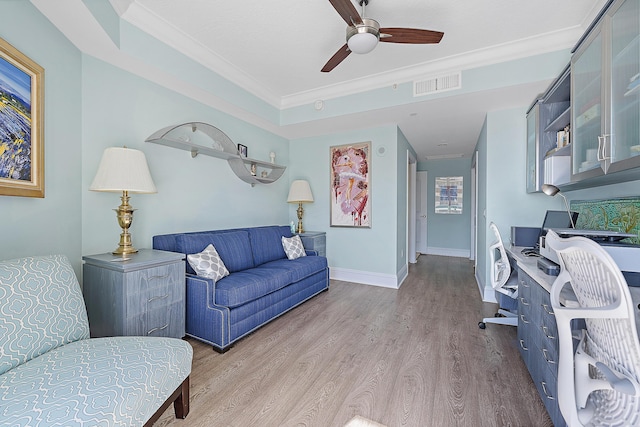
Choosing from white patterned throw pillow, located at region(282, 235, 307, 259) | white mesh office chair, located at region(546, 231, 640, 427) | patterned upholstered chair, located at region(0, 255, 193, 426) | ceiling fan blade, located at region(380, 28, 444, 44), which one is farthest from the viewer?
white patterned throw pillow, located at region(282, 235, 307, 259)

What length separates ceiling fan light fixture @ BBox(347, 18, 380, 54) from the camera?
6.18 feet

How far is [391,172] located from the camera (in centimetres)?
397

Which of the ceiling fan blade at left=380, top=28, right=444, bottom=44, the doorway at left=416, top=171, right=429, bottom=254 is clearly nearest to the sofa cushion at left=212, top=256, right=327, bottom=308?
the ceiling fan blade at left=380, top=28, right=444, bottom=44

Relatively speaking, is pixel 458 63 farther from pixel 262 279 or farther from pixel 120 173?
pixel 120 173

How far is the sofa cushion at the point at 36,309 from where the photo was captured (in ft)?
3.65

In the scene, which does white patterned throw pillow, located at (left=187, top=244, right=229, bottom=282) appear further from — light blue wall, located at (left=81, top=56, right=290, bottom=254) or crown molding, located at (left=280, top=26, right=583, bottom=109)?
crown molding, located at (left=280, top=26, right=583, bottom=109)

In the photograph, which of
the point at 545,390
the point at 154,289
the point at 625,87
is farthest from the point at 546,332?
the point at 154,289

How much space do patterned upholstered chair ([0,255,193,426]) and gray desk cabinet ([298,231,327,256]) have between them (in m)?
2.57

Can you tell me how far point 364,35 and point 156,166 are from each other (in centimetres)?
219

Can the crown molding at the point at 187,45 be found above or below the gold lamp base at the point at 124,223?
above

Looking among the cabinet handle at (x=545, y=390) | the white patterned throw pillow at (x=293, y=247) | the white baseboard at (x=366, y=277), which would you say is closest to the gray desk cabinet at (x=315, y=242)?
the white patterned throw pillow at (x=293, y=247)

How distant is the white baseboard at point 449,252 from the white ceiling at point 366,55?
373 centimetres

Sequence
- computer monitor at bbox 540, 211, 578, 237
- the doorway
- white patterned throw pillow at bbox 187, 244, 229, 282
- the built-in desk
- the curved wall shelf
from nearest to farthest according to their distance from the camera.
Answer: the built-in desk → white patterned throw pillow at bbox 187, 244, 229, 282 → computer monitor at bbox 540, 211, 578, 237 → the curved wall shelf → the doorway

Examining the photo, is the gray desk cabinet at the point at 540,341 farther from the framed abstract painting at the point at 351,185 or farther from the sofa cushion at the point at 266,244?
the sofa cushion at the point at 266,244
